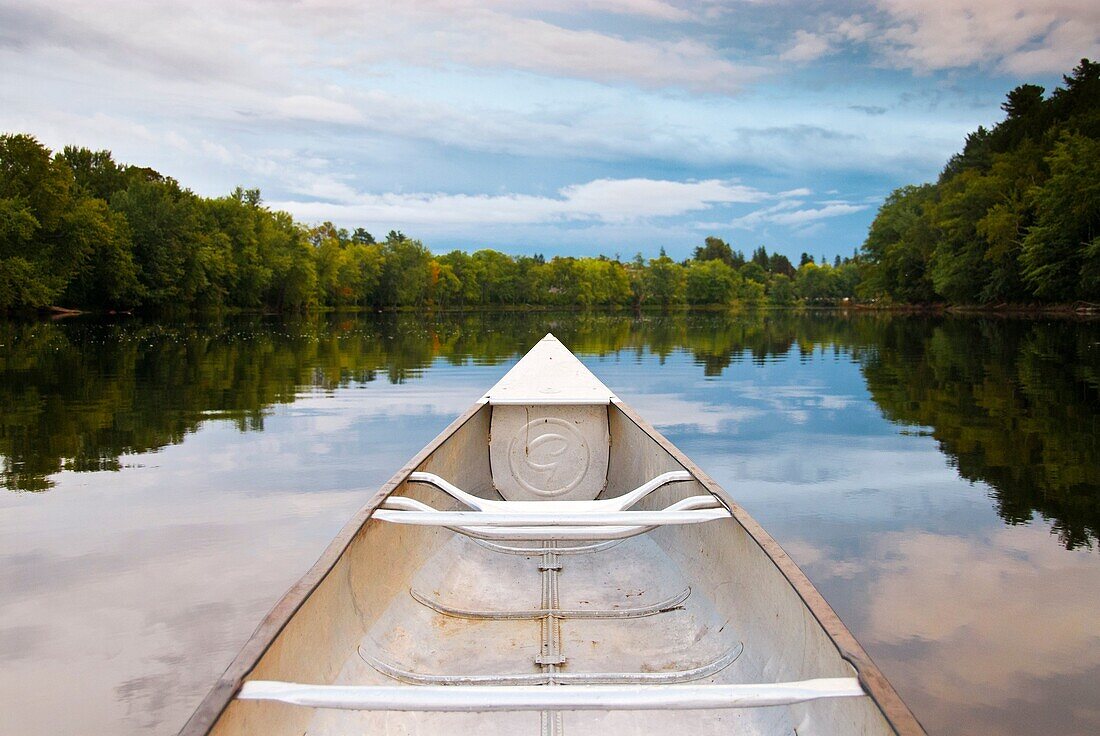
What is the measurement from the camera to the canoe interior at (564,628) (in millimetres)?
2566

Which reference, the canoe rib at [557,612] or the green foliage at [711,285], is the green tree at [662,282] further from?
the canoe rib at [557,612]

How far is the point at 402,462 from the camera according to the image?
8.70 metres

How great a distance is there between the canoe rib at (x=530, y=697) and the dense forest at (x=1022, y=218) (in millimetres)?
47563

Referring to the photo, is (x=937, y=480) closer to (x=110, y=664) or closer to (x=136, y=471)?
(x=110, y=664)

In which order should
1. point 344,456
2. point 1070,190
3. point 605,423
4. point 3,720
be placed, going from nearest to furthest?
point 3,720 < point 605,423 < point 344,456 < point 1070,190

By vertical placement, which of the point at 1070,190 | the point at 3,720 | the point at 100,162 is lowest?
the point at 3,720

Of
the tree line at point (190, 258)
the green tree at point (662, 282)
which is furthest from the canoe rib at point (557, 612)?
the green tree at point (662, 282)

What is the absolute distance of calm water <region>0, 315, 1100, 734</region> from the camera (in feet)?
12.4

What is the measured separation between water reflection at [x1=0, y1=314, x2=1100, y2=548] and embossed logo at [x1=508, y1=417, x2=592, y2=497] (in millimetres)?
3633

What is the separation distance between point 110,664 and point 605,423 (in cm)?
441

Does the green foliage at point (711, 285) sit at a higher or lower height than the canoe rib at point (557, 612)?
higher

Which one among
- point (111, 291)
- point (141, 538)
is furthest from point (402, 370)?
point (111, 291)

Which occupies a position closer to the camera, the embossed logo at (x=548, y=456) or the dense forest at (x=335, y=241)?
the embossed logo at (x=548, y=456)

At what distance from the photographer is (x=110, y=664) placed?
12.8 ft
